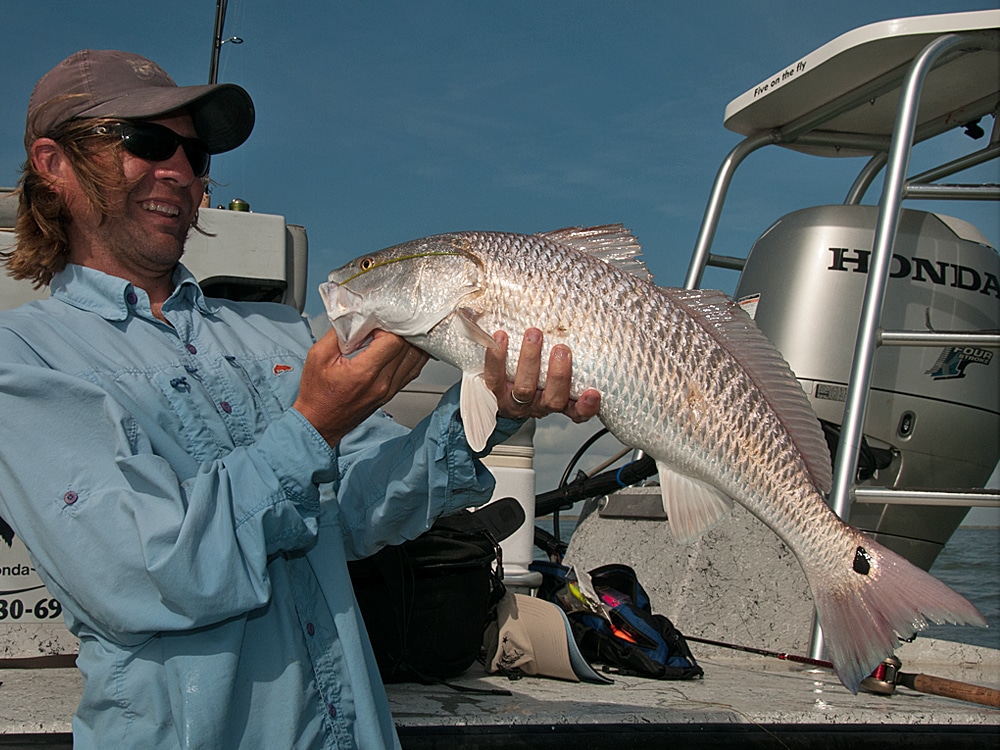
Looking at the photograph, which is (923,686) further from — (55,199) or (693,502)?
(55,199)

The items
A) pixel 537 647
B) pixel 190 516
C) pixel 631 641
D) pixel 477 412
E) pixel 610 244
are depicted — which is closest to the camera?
pixel 190 516

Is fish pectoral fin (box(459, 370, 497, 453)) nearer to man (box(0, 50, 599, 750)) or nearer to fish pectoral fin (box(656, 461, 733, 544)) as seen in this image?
man (box(0, 50, 599, 750))

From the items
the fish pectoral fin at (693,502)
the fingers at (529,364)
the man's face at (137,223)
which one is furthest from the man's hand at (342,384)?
the fish pectoral fin at (693,502)

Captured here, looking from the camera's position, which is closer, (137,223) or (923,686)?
(137,223)

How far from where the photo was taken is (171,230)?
84.6 inches

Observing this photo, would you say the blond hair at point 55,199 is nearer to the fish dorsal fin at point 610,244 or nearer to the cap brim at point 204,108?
the cap brim at point 204,108

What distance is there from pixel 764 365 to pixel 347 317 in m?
1.02

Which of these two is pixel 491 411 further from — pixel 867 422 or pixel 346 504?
pixel 867 422

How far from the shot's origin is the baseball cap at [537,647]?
307cm

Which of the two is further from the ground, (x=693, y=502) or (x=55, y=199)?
(x=55, y=199)

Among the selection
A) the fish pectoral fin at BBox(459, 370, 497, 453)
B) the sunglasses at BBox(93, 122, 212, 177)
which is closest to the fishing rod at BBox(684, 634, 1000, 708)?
the fish pectoral fin at BBox(459, 370, 497, 453)

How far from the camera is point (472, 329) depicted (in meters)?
1.95

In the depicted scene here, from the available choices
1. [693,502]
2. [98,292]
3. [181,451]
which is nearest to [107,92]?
[98,292]

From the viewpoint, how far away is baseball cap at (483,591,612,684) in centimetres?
307
